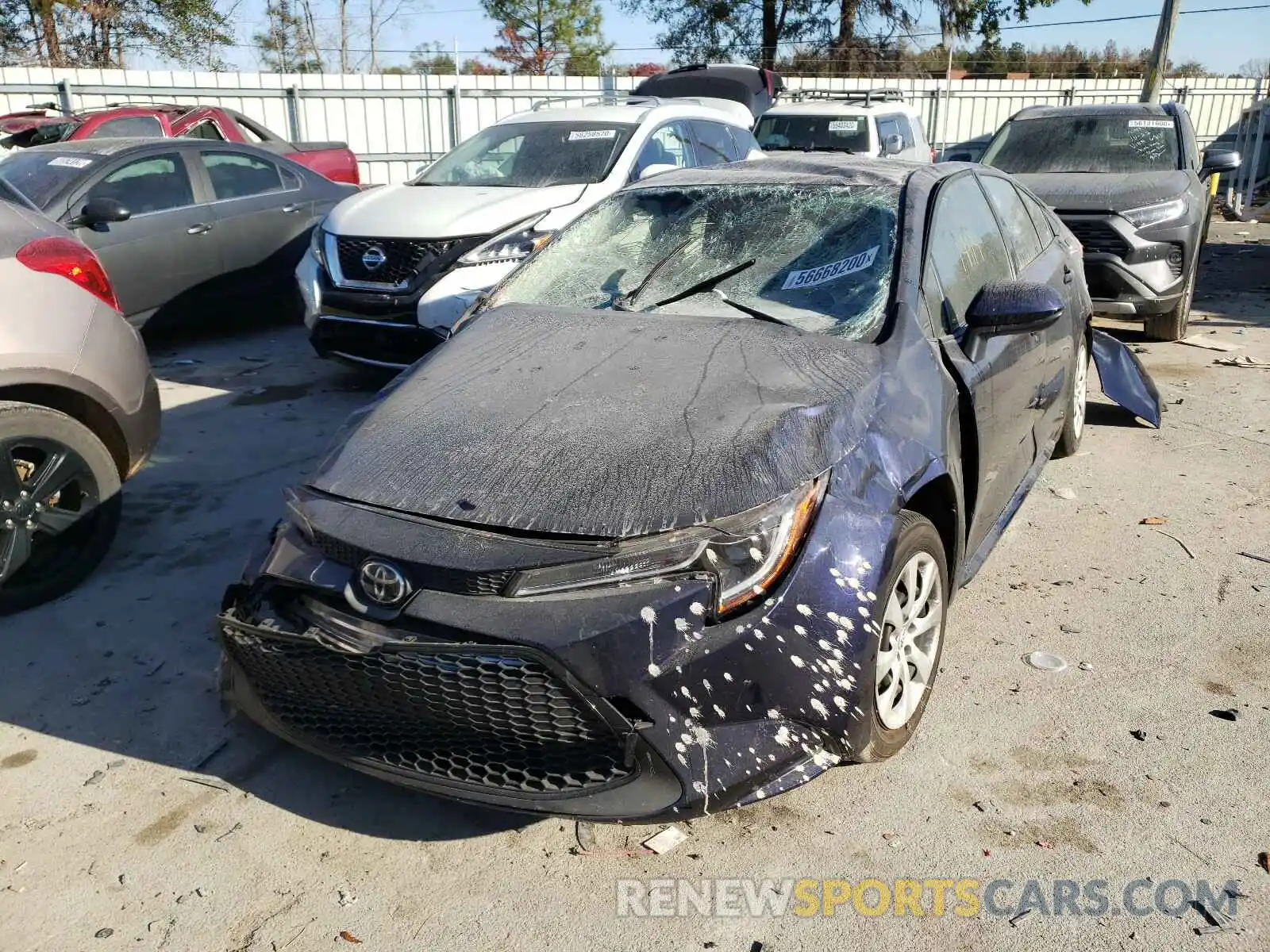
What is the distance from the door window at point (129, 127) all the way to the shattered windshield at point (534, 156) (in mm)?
5284

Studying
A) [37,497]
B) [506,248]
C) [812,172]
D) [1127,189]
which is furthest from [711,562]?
[1127,189]

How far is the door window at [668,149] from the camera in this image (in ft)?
25.5

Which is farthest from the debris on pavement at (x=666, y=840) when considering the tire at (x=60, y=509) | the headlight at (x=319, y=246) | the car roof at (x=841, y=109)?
the car roof at (x=841, y=109)

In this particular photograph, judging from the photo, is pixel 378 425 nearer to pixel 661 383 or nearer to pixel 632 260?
pixel 661 383

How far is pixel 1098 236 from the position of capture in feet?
25.5

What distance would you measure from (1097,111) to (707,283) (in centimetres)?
721

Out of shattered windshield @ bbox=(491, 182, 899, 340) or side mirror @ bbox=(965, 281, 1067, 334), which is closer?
side mirror @ bbox=(965, 281, 1067, 334)

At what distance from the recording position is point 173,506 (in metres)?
5.08

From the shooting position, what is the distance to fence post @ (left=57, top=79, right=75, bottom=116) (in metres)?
15.5

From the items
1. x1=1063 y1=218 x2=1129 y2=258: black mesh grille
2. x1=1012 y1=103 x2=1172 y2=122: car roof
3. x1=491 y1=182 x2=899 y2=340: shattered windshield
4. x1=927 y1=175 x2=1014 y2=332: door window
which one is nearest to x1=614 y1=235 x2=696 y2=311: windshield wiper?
x1=491 y1=182 x2=899 y2=340: shattered windshield

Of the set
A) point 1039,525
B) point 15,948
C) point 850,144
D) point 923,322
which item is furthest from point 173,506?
point 850,144

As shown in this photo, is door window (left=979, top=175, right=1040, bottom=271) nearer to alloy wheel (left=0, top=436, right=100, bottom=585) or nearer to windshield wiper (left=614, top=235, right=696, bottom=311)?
windshield wiper (left=614, top=235, right=696, bottom=311)

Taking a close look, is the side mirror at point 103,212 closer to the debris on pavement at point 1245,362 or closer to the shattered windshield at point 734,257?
the shattered windshield at point 734,257

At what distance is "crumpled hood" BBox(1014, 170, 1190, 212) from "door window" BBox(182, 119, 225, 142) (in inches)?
350
